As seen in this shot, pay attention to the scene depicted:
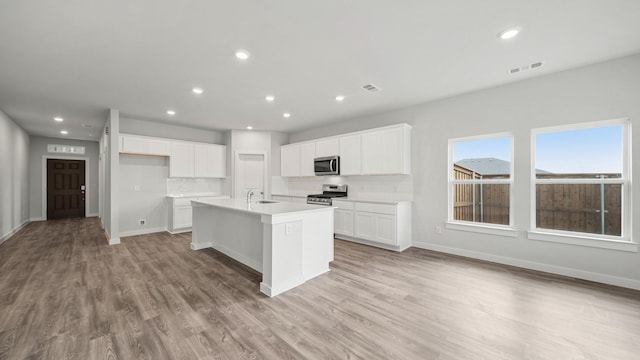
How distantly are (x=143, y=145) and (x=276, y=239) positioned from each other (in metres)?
4.58

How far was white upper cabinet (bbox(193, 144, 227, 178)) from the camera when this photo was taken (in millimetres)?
6387

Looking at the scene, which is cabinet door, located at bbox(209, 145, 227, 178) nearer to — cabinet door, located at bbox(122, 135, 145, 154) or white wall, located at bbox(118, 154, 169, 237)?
white wall, located at bbox(118, 154, 169, 237)

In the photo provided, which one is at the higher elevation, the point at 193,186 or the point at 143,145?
the point at 143,145

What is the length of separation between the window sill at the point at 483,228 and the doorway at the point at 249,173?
4.57m

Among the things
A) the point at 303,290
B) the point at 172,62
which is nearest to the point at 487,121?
the point at 303,290

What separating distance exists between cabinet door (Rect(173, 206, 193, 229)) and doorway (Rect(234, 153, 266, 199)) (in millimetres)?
1250

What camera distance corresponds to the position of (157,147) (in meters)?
5.78

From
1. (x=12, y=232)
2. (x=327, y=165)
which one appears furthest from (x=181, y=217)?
(x=12, y=232)

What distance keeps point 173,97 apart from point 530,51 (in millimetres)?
4850

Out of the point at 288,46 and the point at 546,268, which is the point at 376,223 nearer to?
the point at 546,268

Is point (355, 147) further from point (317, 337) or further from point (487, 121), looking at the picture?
point (317, 337)

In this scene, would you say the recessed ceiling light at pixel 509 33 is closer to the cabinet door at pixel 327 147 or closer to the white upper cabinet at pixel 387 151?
the white upper cabinet at pixel 387 151

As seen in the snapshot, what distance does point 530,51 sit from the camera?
277cm

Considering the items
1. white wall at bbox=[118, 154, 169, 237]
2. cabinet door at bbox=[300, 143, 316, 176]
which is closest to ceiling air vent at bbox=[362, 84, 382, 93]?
cabinet door at bbox=[300, 143, 316, 176]
